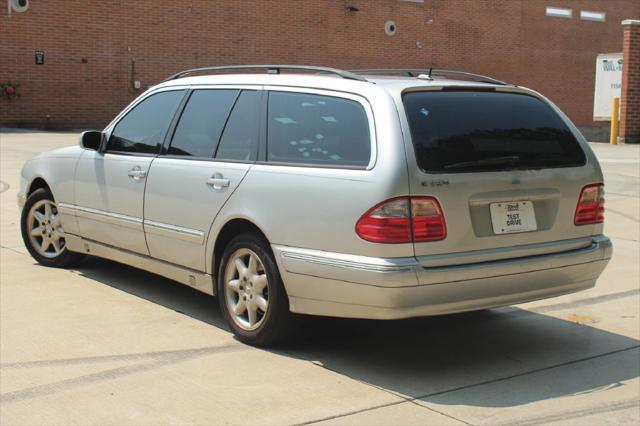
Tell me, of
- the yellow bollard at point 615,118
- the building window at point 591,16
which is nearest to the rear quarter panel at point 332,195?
the yellow bollard at point 615,118

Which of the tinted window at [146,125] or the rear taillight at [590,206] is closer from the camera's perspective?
the rear taillight at [590,206]

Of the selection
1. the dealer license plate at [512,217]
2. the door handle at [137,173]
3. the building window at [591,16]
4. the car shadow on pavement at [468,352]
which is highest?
the building window at [591,16]

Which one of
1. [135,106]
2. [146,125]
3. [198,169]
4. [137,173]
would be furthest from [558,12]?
[198,169]

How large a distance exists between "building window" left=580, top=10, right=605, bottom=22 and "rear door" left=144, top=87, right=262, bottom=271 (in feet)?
112

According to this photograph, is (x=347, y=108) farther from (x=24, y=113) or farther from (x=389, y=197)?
(x=24, y=113)

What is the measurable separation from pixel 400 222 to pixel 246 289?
123cm

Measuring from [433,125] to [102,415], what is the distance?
2.36 metres

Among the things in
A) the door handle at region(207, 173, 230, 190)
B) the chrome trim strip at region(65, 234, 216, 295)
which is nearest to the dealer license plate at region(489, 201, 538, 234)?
the door handle at region(207, 173, 230, 190)

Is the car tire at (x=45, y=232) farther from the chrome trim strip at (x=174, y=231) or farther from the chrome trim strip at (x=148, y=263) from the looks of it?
the chrome trim strip at (x=174, y=231)

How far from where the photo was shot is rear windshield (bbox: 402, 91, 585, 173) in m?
5.23

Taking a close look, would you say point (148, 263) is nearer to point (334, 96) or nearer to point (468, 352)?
point (334, 96)

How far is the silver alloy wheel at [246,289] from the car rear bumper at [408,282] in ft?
0.93

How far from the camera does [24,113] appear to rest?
25.3 metres

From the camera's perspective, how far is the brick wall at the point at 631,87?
23156mm
